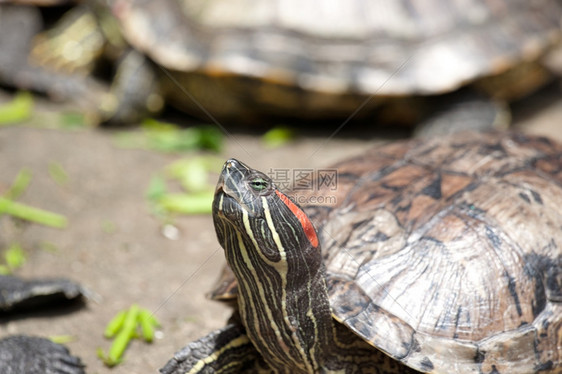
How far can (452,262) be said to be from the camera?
7.66ft

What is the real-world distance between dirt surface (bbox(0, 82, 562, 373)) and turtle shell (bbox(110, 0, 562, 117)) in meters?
0.47

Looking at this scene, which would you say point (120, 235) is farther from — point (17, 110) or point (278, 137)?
point (17, 110)

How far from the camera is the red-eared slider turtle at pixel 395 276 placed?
7.02ft

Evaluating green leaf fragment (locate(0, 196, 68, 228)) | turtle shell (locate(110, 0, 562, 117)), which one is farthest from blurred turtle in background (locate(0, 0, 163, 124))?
green leaf fragment (locate(0, 196, 68, 228))

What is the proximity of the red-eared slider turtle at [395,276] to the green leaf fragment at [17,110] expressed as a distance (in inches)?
134

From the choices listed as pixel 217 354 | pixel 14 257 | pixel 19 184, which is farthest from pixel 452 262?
pixel 19 184

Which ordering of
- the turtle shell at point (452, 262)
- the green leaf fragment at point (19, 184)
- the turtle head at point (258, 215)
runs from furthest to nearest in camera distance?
the green leaf fragment at point (19, 184) < the turtle shell at point (452, 262) < the turtle head at point (258, 215)

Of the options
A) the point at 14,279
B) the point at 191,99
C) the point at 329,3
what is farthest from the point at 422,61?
the point at 14,279

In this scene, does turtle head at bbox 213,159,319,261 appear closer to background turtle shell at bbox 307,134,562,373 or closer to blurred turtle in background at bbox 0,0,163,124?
background turtle shell at bbox 307,134,562,373

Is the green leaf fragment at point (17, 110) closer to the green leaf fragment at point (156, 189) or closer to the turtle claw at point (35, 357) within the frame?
the green leaf fragment at point (156, 189)

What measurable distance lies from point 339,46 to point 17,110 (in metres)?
2.71

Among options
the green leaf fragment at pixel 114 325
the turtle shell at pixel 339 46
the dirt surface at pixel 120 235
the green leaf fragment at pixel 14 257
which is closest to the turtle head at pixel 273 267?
the dirt surface at pixel 120 235

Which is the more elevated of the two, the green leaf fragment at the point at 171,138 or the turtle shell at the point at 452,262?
the turtle shell at the point at 452,262

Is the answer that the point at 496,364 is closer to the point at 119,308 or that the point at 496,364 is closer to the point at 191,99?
the point at 119,308
